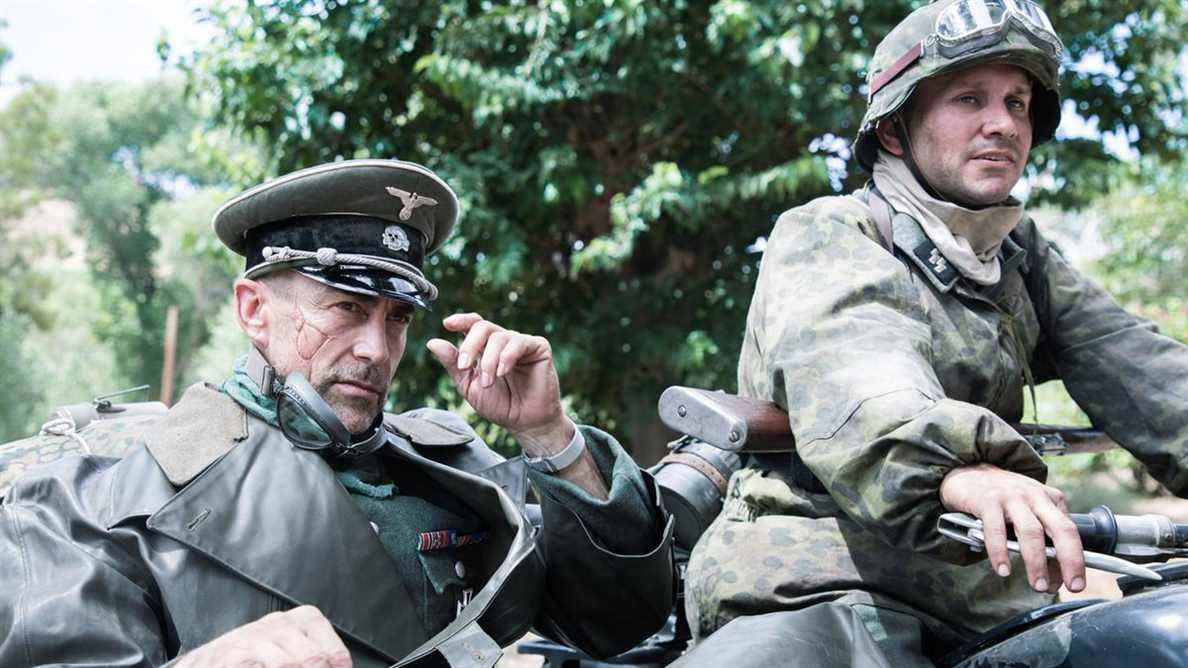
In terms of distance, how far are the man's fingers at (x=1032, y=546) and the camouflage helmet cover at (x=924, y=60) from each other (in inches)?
46.0

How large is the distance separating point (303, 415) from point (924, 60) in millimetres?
1593

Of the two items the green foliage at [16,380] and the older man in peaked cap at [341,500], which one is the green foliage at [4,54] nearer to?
the green foliage at [16,380]

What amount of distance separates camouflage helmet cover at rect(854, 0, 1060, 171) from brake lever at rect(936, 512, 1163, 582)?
1.10 meters

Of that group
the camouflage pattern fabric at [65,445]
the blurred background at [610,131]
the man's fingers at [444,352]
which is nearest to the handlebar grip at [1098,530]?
the man's fingers at [444,352]

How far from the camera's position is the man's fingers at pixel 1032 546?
1.81 m

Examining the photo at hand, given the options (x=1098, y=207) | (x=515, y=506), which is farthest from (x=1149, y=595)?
(x=1098, y=207)

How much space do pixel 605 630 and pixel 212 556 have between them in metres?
0.99

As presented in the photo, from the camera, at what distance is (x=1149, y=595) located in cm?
196

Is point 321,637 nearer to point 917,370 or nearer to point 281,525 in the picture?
point 281,525

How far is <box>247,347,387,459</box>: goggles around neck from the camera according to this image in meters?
2.68

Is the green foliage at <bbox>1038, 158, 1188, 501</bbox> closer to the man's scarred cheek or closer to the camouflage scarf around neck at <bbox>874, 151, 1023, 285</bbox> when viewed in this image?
the camouflage scarf around neck at <bbox>874, 151, 1023, 285</bbox>

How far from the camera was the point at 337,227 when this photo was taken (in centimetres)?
290

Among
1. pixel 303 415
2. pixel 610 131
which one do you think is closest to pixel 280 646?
pixel 303 415

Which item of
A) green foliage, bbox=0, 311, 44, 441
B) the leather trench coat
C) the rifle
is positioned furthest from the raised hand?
green foliage, bbox=0, 311, 44, 441
